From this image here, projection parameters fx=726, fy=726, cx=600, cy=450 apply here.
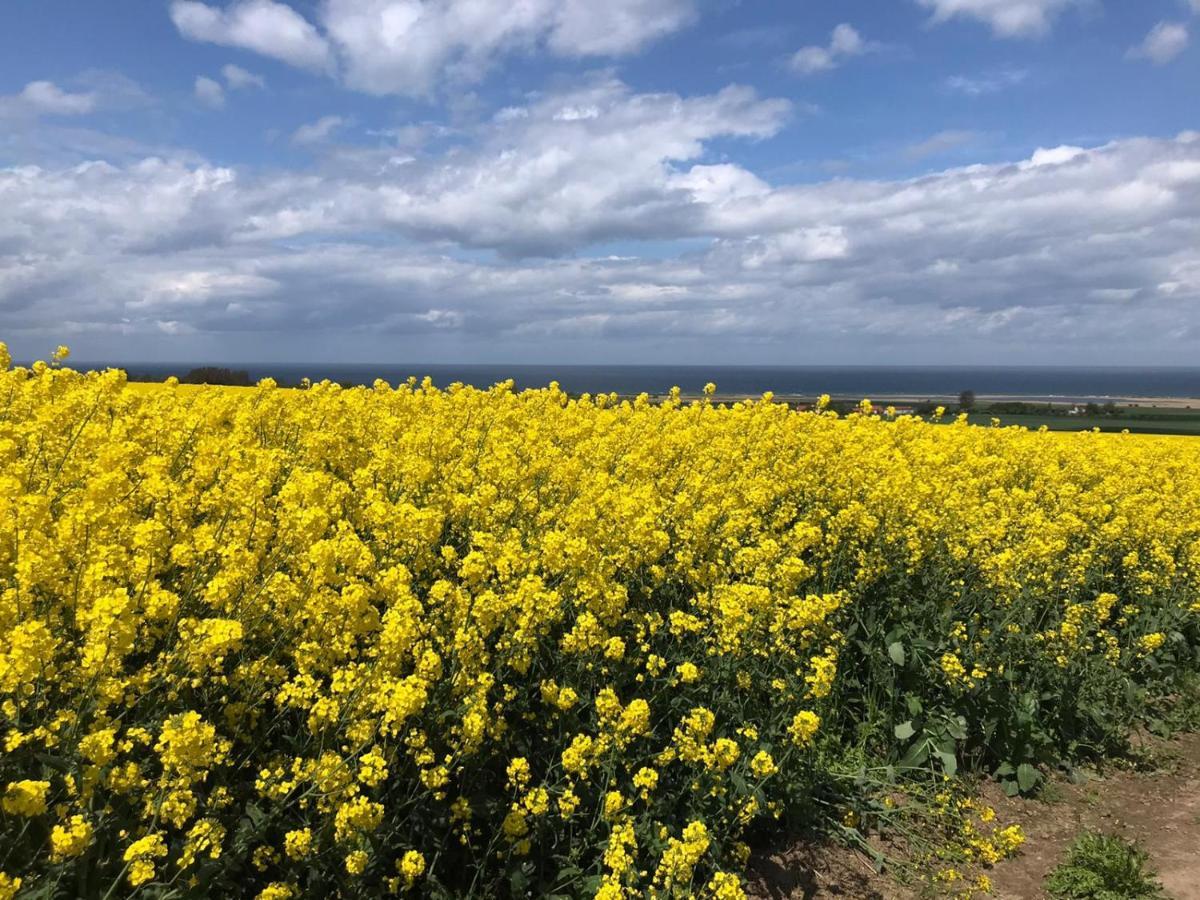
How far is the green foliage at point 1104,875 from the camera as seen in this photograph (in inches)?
165

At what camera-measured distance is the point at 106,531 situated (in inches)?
144

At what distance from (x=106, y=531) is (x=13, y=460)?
1.53 m

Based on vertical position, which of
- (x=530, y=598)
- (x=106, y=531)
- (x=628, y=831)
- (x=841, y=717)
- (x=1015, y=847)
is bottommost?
(x=1015, y=847)

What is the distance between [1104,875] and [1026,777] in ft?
3.14

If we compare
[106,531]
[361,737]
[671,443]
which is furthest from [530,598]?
[671,443]

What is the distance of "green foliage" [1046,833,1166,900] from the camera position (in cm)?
420

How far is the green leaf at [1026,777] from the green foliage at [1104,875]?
0.67 m

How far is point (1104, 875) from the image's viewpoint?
14.1ft

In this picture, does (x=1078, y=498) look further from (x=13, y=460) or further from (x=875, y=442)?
(x=13, y=460)

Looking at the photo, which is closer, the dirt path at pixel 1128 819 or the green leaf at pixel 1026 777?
the dirt path at pixel 1128 819

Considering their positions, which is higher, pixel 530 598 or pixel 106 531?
pixel 106 531

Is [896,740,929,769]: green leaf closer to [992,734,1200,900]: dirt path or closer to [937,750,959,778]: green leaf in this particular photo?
[937,750,959,778]: green leaf

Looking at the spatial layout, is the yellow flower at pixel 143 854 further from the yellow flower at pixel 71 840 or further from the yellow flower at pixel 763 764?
the yellow flower at pixel 763 764

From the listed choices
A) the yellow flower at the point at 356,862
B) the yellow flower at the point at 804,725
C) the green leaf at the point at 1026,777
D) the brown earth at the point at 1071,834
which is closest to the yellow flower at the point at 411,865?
the yellow flower at the point at 356,862
